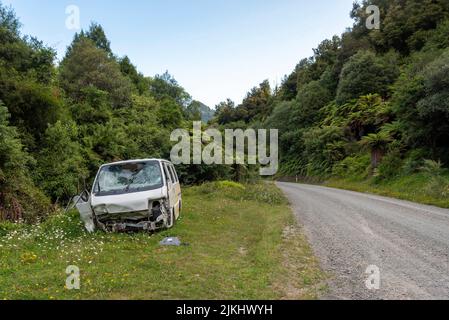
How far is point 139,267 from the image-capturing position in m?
7.01

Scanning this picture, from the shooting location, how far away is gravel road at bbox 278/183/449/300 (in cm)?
615

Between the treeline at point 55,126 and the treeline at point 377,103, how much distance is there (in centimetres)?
1368

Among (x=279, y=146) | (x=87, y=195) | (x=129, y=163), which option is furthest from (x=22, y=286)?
(x=279, y=146)

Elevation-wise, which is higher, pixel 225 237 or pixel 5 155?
pixel 5 155

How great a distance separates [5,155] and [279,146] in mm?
51888

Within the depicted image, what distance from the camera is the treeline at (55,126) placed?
43.3 ft

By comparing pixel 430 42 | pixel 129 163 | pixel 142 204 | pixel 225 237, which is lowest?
pixel 225 237

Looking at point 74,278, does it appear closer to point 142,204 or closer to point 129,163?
point 142,204

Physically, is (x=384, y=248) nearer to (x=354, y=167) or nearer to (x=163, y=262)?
(x=163, y=262)

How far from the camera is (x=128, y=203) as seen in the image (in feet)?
31.7

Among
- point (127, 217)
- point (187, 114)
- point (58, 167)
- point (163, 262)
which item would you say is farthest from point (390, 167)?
point (187, 114)

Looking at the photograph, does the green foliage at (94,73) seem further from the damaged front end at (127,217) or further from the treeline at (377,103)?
the damaged front end at (127,217)

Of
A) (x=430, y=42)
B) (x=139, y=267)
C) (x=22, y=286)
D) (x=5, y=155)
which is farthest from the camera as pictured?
(x=430, y=42)

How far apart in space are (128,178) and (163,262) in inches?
156
